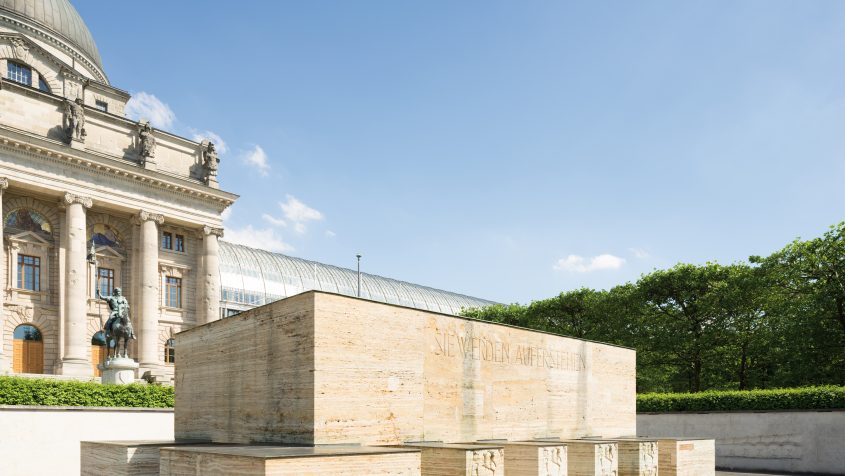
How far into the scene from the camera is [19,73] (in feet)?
171

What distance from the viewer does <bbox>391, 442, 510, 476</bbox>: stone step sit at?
10969 millimetres

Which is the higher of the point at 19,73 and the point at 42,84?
the point at 19,73

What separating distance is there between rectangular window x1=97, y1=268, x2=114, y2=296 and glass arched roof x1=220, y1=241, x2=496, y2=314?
42.0 ft

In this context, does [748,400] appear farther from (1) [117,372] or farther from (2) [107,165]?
(2) [107,165]

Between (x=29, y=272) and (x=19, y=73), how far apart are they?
16.8 m

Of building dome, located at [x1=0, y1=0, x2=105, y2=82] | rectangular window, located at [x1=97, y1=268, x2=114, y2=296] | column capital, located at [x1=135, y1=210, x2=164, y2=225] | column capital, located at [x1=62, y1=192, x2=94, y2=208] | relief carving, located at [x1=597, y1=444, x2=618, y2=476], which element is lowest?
relief carving, located at [x1=597, y1=444, x2=618, y2=476]

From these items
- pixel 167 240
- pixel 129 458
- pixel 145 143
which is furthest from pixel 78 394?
pixel 145 143

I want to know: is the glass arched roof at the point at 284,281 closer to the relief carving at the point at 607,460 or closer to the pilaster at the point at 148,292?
the pilaster at the point at 148,292

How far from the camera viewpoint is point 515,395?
1518cm

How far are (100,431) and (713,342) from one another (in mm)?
32796

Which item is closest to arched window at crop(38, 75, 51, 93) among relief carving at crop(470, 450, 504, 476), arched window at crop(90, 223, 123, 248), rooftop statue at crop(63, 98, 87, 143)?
rooftop statue at crop(63, 98, 87, 143)

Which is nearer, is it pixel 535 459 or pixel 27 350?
pixel 535 459

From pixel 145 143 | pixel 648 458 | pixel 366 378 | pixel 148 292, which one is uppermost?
pixel 145 143

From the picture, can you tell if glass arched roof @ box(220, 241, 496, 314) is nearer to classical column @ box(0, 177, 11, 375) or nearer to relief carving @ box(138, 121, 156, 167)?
relief carving @ box(138, 121, 156, 167)
